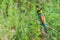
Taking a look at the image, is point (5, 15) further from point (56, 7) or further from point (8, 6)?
point (56, 7)

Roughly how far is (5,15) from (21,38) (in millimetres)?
547

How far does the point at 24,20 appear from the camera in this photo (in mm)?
3156

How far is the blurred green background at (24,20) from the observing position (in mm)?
3115

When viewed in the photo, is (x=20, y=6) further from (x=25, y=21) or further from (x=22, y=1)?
(x=25, y=21)

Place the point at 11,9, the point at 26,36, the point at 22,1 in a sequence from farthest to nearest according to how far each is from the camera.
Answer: the point at 22,1
the point at 11,9
the point at 26,36

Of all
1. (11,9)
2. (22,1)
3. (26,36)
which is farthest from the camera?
(22,1)

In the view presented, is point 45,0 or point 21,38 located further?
point 45,0

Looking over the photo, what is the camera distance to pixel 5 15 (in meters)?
3.48

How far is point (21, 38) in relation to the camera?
3131 millimetres

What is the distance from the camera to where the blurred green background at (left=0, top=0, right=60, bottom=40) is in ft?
10.2

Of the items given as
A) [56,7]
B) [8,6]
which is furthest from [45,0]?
[8,6]

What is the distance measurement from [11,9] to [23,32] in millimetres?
441

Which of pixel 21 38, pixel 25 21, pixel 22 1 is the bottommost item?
pixel 21 38

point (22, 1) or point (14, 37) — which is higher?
point (22, 1)
